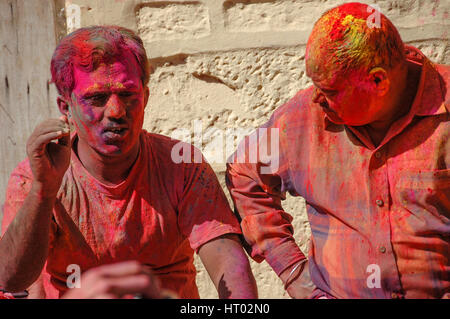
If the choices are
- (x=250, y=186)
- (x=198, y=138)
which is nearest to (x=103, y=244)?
(x=250, y=186)

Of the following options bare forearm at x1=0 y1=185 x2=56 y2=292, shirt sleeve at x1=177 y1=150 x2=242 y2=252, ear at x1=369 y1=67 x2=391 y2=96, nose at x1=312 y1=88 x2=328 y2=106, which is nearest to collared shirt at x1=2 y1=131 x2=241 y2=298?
shirt sleeve at x1=177 y1=150 x2=242 y2=252

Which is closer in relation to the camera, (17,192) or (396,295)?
(396,295)

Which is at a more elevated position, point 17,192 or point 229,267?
point 17,192

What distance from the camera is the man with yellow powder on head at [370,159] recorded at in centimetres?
221

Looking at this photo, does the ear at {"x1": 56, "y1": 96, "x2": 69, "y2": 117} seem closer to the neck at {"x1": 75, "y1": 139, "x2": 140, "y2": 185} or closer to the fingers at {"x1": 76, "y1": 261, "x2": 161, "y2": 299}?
the neck at {"x1": 75, "y1": 139, "x2": 140, "y2": 185}

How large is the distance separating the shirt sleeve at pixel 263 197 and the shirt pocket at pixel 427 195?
0.41 metres

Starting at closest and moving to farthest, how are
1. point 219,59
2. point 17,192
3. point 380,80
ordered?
Answer: point 380,80 → point 17,192 → point 219,59

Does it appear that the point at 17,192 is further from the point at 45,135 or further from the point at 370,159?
the point at 370,159

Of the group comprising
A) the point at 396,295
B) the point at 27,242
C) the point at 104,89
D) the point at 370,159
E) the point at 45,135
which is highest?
the point at 104,89

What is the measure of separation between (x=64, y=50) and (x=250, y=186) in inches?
29.9

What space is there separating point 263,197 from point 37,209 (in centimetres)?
76

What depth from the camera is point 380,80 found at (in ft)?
7.30

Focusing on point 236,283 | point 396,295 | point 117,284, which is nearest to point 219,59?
point 236,283

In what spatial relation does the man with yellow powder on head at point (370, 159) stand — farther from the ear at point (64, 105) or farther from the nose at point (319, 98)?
the ear at point (64, 105)
